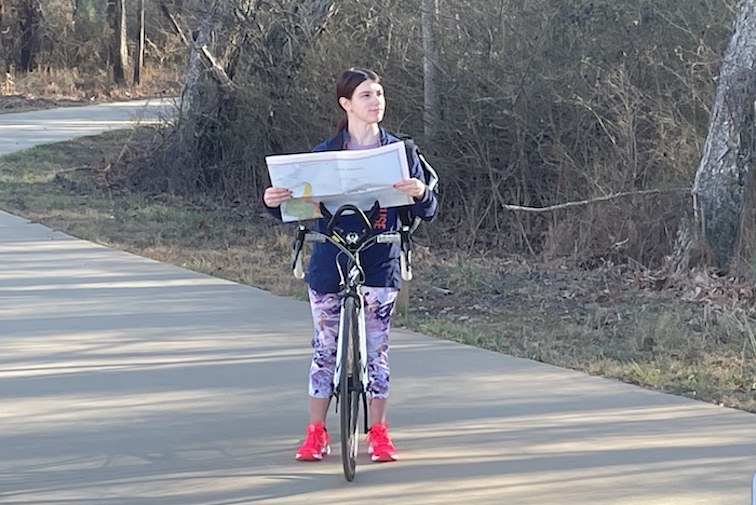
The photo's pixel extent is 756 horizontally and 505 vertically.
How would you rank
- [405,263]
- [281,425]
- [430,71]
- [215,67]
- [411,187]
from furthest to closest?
[215,67] < [430,71] < [281,425] < [405,263] < [411,187]

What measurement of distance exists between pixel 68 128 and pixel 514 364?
2189 centimetres

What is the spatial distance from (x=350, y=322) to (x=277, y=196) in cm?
62

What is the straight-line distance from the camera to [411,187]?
5.07 m

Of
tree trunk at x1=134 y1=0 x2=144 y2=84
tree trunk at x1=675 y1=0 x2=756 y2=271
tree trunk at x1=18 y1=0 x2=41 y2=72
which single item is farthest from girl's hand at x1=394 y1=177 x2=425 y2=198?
tree trunk at x1=18 y1=0 x2=41 y2=72

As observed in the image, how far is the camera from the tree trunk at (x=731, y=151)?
10266 millimetres

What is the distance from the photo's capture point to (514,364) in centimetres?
729

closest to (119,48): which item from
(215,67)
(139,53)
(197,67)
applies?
(139,53)

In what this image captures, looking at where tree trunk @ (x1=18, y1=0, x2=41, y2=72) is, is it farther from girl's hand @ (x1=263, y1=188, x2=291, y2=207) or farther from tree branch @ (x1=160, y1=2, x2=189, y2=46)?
girl's hand @ (x1=263, y1=188, x2=291, y2=207)

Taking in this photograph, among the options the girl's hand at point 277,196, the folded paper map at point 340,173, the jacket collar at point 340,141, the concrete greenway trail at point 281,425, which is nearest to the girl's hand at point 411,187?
the folded paper map at point 340,173

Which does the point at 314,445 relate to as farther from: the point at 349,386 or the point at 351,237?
the point at 351,237

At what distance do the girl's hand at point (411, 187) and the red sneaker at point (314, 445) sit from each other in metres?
1.20

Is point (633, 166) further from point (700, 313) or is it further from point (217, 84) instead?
point (217, 84)

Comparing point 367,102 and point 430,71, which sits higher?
point 430,71

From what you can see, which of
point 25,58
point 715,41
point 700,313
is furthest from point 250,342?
point 25,58
